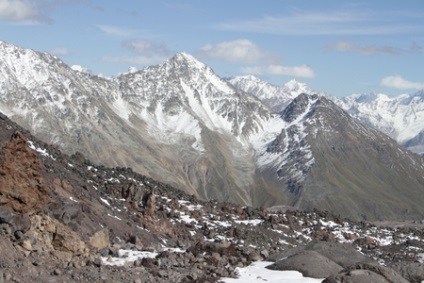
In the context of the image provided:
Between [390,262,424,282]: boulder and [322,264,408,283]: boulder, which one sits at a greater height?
[322,264,408,283]: boulder

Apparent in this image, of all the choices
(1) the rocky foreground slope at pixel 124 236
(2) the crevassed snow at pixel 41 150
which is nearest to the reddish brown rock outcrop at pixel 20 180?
(1) the rocky foreground slope at pixel 124 236

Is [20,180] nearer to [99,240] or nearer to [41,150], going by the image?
[99,240]

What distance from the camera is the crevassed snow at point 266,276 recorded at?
1239 inches

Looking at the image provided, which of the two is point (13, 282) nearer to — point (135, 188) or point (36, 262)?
point (36, 262)

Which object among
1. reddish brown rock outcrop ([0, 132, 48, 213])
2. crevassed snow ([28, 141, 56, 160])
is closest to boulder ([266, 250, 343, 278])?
reddish brown rock outcrop ([0, 132, 48, 213])

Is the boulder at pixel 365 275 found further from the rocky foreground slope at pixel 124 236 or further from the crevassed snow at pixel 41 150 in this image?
the crevassed snow at pixel 41 150

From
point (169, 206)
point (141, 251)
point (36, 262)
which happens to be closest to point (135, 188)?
point (169, 206)

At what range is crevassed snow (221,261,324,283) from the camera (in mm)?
31462

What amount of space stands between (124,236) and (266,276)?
20.7m

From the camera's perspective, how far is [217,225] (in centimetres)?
6812

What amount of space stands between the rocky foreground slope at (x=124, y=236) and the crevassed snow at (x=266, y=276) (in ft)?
1.73

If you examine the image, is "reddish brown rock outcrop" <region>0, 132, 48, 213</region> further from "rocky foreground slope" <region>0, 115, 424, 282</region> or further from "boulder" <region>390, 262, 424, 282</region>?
"boulder" <region>390, 262, 424, 282</region>

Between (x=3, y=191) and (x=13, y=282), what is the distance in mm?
8989

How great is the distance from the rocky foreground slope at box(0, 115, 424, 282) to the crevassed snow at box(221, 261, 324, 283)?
1.73ft
